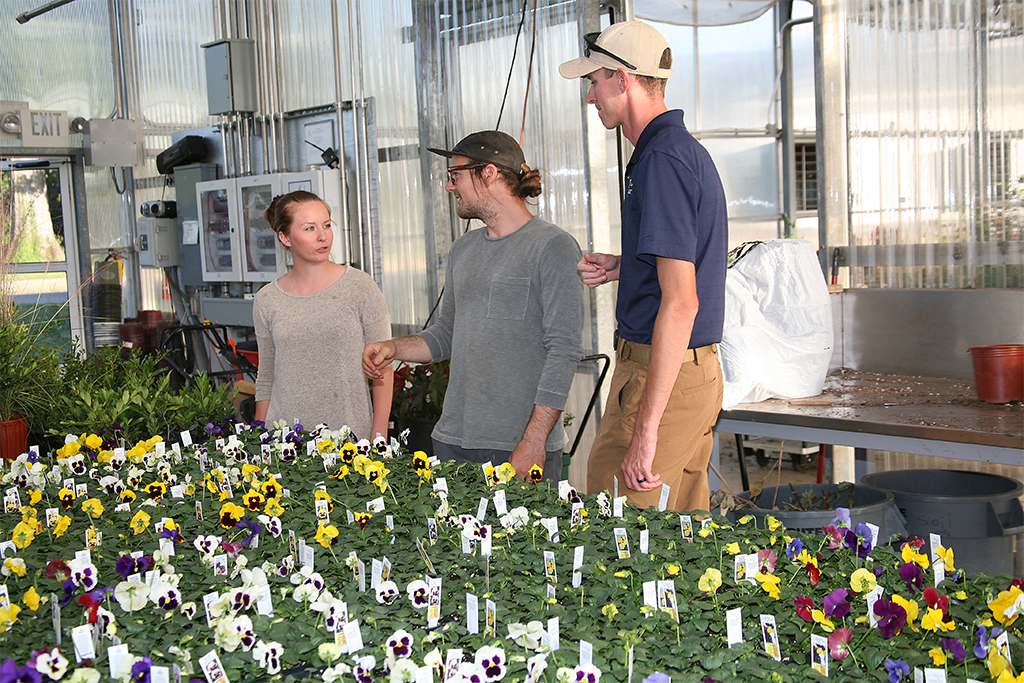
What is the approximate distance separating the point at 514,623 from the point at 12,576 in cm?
98

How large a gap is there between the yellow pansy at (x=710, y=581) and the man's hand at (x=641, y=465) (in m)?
0.56

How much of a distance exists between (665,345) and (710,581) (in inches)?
25.4

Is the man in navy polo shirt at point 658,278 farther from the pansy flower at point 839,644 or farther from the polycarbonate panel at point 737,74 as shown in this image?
the polycarbonate panel at point 737,74

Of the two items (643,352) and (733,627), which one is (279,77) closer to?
(643,352)

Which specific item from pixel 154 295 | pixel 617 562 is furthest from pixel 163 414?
pixel 154 295

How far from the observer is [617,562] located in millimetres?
1637

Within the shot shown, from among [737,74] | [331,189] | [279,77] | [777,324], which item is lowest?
[777,324]

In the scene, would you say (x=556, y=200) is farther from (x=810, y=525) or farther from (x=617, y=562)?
(x=617, y=562)

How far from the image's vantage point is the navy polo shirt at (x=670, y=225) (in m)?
2.03

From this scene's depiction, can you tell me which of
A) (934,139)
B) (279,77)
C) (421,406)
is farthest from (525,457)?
(279,77)

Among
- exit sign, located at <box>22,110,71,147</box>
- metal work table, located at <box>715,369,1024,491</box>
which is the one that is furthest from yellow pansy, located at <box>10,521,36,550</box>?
exit sign, located at <box>22,110,71,147</box>

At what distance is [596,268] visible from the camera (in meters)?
2.38

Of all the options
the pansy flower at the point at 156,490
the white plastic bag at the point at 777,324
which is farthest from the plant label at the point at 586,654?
the white plastic bag at the point at 777,324

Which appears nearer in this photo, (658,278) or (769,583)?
(769,583)
